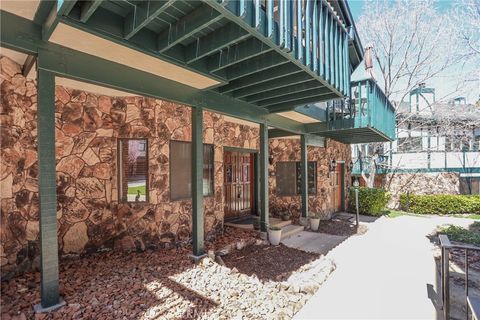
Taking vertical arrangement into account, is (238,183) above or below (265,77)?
below

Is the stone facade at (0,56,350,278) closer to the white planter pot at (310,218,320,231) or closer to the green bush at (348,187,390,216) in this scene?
the white planter pot at (310,218,320,231)

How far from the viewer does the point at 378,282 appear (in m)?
4.04

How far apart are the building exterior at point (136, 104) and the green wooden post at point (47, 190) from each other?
0.01 m

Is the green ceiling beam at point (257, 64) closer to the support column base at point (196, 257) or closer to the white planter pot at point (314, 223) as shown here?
the support column base at point (196, 257)

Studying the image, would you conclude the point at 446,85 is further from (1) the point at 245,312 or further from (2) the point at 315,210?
(1) the point at 245,312

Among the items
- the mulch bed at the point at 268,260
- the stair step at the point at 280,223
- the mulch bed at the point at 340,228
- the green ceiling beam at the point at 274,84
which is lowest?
the mulch bed at the point at 340,228

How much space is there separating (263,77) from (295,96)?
116cm

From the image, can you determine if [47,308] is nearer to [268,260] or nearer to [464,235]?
[268,260]

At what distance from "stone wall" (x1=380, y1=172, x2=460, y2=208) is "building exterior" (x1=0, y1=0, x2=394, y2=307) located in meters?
7.70

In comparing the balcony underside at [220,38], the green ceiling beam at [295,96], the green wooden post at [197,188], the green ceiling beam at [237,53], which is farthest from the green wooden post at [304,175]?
the green ceiling beam at [237,53]

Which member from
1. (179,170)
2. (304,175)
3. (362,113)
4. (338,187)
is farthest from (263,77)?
(338,187)

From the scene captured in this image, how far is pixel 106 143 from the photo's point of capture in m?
4.55

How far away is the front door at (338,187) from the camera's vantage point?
10.3m

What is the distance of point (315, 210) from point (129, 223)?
241 inches
